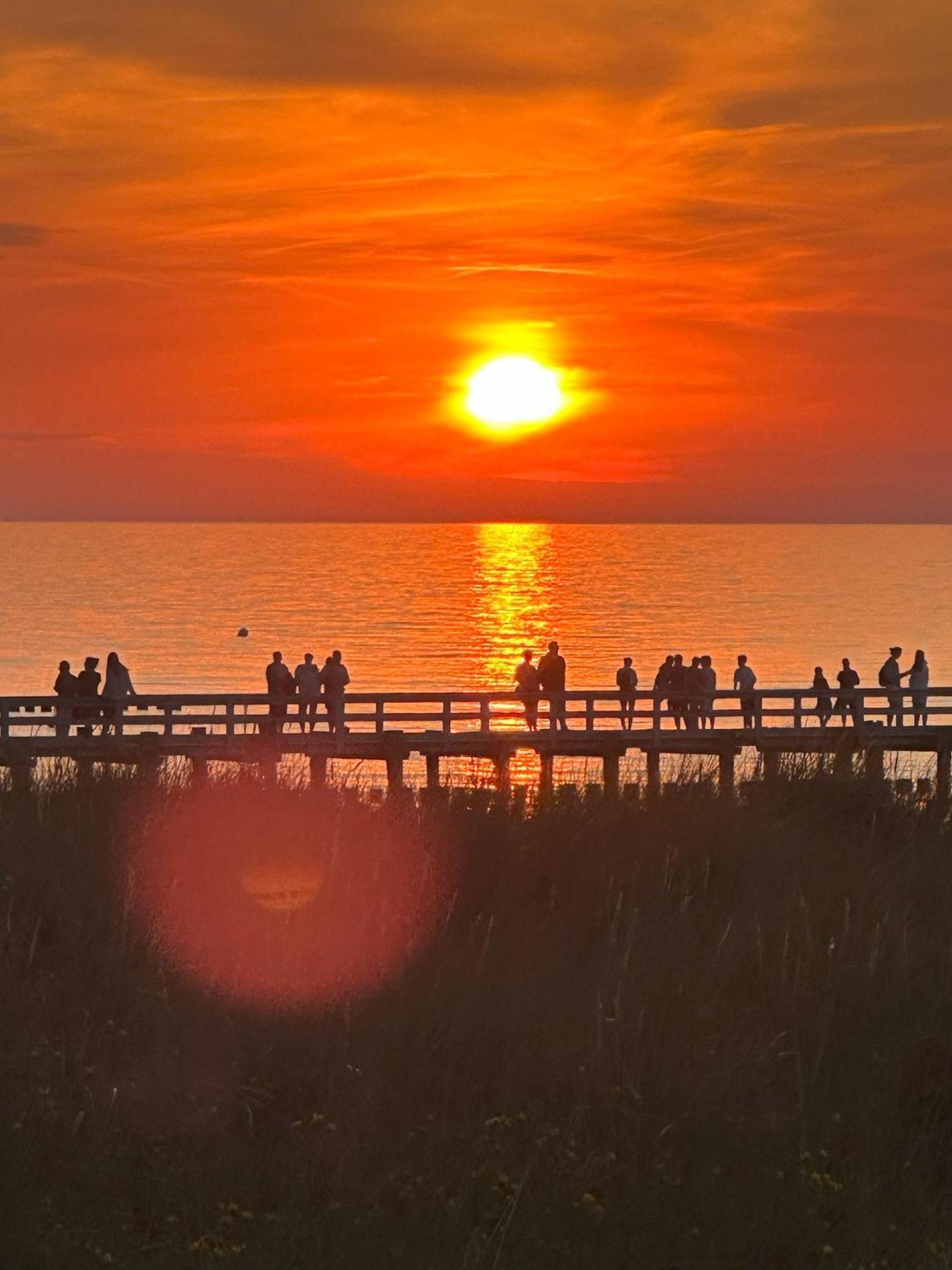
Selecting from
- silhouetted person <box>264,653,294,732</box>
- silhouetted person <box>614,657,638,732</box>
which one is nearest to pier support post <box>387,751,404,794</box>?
silhouetted person <box>264,653,294,732</box>

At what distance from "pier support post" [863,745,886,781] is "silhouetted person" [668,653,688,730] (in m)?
12.0

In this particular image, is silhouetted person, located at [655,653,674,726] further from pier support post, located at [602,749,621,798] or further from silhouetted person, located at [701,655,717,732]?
pier support post, located at [602,749,621,798]

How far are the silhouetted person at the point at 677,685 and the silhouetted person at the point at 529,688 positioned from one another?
2.41m

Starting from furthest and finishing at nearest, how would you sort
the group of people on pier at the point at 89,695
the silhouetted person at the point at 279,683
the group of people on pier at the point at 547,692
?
the silhouetted person at the point at 279,683 < the group of people on pier at the point at 547,692 < the group of people on pier at the point at 89,695

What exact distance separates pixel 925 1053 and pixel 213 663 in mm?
84654

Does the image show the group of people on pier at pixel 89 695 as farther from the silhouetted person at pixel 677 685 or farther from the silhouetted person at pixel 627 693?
the silhouetted person at pixel 677 685

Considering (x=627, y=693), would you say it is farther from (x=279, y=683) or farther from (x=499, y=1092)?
(x=499, y=1092)

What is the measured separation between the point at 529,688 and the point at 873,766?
1409cm

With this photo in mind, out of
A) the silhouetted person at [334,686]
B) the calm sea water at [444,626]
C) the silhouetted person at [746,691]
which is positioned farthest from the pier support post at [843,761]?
the calm sea water at [444,626]

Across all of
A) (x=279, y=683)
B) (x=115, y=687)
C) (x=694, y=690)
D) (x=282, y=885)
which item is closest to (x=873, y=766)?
(x=282, y=885)

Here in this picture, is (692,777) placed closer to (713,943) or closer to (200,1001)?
(713,943)

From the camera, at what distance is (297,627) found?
390 feet

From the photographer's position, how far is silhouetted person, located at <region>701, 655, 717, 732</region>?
29875 mm

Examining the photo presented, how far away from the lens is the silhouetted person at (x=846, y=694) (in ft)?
97.9
